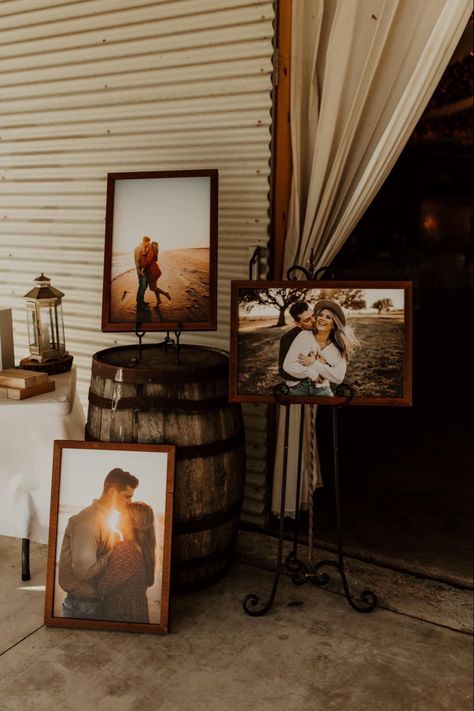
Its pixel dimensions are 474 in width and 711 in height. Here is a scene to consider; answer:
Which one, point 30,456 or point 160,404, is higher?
point 160,404

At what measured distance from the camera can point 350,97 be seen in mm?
3168

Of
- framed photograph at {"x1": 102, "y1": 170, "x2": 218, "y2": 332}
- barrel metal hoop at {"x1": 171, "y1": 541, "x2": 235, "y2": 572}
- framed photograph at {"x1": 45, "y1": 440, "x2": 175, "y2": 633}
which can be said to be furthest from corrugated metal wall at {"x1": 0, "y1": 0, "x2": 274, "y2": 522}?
framed photograph at {"x1": 45, "y1": 440, "x2": 175, "y2": 633}

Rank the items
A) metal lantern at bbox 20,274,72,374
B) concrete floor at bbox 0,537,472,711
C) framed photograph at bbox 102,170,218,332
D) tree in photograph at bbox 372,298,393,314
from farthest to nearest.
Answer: metal lantern at bbox 20,274,72,374, framed photograph at bbox 102,170,218,332, tree in photograph at bbox 372,298,393,314, concrete floor at bbox 0,537,472,711

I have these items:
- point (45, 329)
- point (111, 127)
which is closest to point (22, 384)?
point (45, 329)

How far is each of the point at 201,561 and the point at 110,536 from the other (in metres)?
0.44

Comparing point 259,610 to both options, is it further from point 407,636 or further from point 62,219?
point 62,219

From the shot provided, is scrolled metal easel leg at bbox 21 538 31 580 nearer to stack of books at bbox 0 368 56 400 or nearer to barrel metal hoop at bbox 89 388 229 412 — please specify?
stack of books at bbox 0 368 56 400

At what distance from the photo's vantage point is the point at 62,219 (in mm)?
4051

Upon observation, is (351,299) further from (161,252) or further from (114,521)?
(114,521)

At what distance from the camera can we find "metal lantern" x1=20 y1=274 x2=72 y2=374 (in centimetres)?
321

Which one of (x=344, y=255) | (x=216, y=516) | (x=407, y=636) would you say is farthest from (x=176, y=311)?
(x=344, y=255)

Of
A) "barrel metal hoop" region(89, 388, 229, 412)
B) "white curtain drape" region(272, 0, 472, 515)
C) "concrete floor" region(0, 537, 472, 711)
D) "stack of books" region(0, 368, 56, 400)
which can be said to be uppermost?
"white curtain drape" region(272, 0, 472, 515)

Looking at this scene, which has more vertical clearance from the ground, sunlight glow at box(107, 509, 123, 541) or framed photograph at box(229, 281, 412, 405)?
framed photograph at box(229, 281, 412, 405)

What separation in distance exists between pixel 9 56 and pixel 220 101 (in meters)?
1.42
